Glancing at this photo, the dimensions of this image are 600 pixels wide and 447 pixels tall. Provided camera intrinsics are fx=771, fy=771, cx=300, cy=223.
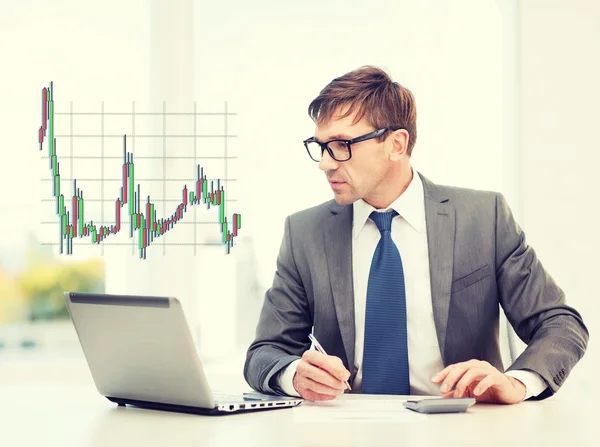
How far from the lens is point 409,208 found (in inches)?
84.6

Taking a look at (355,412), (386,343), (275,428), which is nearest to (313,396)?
(355,412)

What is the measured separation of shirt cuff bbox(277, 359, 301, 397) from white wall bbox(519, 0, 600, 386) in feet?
5.93

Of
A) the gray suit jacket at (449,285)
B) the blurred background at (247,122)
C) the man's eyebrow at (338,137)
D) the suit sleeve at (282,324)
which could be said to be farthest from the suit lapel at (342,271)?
the blurred background at (247,122)

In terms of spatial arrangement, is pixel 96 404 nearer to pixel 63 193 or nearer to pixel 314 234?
pixel 314 234

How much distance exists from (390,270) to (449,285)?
163mm

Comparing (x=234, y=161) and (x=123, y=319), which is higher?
(x=234, y=161)

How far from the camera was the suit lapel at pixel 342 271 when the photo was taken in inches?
81.1

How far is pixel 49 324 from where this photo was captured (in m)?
3.27

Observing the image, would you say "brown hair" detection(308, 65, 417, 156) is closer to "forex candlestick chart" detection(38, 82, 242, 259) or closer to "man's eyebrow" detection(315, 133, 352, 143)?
"man's eyebrow" detection(315, 133, 352, 143)

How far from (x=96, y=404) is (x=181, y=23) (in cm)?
205

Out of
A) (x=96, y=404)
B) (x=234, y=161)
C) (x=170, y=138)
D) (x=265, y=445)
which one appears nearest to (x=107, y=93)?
(x=170, y=138)

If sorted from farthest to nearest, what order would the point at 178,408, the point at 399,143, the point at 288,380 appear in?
the point at 399,143
the point at 288,380
the point at 178,408

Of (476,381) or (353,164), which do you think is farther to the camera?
(353,164)

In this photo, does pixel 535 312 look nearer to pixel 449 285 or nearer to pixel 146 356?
pixel 449 285
